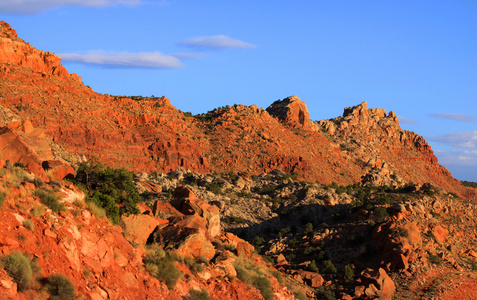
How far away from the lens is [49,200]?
65.2ft

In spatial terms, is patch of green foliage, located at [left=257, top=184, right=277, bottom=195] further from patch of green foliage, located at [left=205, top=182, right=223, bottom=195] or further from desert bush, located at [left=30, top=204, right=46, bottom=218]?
desert bush, located at [left=30, top=204, right=46, bottom=218]

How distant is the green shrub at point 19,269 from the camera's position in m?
15.9

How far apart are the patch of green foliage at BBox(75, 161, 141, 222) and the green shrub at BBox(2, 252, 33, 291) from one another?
7.54m

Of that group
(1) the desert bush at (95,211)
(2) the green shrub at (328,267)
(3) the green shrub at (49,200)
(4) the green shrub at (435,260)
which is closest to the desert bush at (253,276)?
(1) the desert bush at (95,211)

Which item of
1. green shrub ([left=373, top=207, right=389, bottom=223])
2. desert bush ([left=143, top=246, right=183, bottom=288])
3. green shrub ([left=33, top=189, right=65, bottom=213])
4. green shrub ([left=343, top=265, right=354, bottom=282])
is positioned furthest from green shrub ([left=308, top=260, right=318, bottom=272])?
green shrub ([left=33, top=189, right=65, bottom=213])

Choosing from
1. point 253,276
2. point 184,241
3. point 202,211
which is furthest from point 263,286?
point 202,211

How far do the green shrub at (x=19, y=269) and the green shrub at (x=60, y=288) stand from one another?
68 centimetres

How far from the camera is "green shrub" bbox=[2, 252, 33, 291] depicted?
15.9 metres

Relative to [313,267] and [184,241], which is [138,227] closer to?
[184,241]

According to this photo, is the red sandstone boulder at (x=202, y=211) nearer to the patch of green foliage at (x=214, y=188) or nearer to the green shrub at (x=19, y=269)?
the green shrub at (x=19, y=269)

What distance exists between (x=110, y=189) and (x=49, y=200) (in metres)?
6.90

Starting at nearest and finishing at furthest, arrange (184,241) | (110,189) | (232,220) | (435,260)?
(184,241)
(110,189)
(435,260)
(232,220)

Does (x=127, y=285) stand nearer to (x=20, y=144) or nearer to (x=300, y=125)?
(x=20, y=144)

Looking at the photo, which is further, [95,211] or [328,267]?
[328,267]
